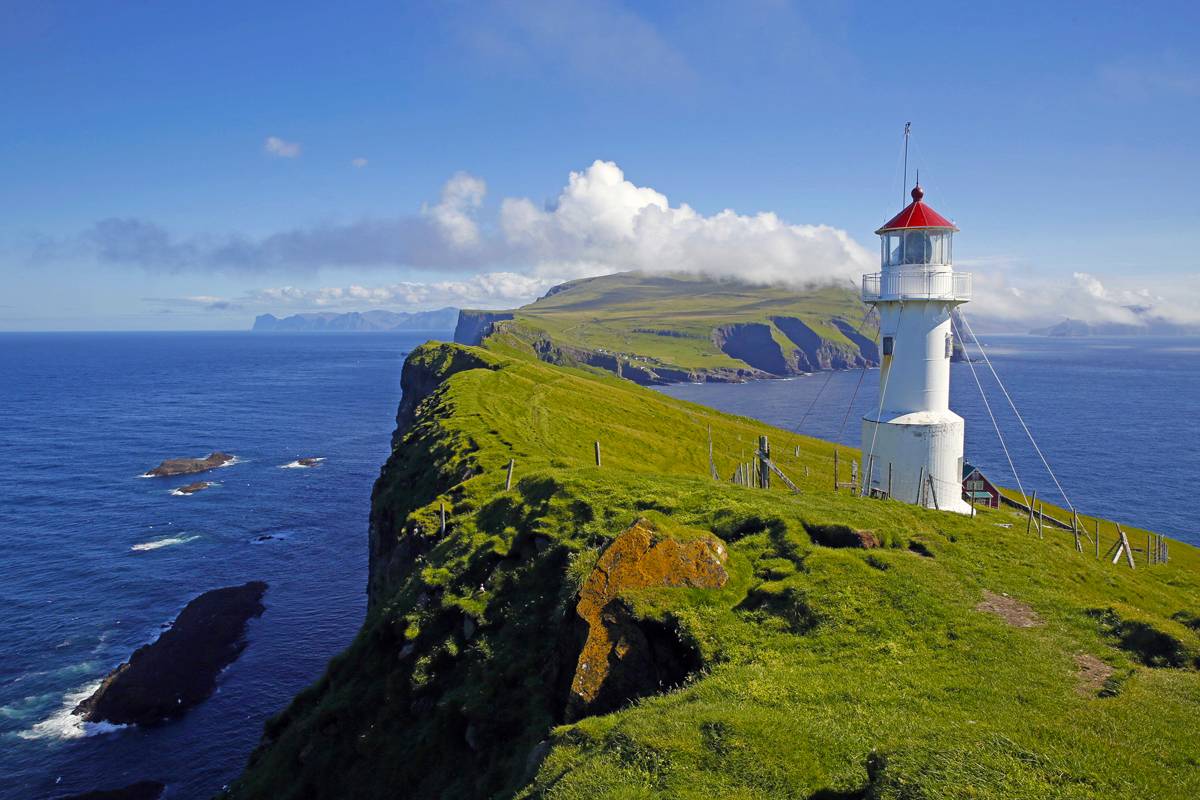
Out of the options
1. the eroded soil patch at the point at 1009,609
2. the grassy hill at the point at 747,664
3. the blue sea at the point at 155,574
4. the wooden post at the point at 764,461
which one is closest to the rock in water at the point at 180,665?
the blue sea at the point at 155,574

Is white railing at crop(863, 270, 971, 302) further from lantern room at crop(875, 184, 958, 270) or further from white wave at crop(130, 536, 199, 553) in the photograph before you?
white wave at crop(130, 536, 199, 553)

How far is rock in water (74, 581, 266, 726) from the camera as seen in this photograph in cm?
4734

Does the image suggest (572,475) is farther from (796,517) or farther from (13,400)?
(13,400)

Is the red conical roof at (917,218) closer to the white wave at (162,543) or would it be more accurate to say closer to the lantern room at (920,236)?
the lantern room at (920,236)

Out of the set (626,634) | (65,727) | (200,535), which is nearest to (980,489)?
(626,634)

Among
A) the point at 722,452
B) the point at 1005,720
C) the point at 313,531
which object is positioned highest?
the point at 1005,720

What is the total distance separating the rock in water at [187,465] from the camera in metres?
104

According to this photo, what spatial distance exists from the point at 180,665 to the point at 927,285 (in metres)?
56.0

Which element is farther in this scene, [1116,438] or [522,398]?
[1116,438]

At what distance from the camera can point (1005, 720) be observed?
12336mm

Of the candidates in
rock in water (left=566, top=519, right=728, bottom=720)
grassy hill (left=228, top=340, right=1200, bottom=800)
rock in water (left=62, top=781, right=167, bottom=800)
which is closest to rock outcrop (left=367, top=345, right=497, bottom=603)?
grassy hill (left=228, top=340, right=1200, bottom=800)

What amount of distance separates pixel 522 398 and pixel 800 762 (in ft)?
205

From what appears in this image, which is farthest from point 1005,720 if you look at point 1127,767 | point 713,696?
point 713,696

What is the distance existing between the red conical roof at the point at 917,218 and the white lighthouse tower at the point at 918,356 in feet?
0.12
